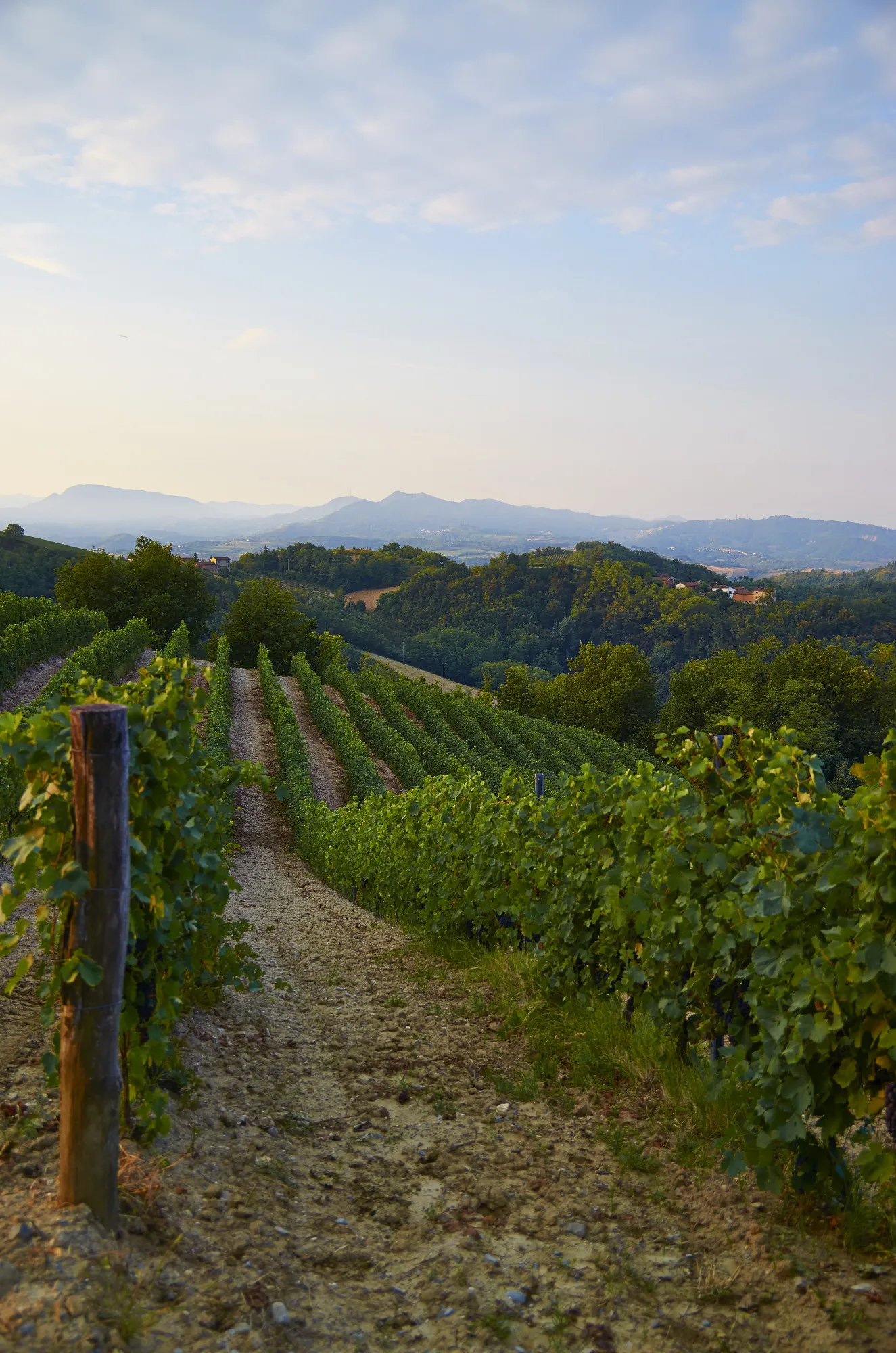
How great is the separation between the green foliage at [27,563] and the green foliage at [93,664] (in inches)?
1115

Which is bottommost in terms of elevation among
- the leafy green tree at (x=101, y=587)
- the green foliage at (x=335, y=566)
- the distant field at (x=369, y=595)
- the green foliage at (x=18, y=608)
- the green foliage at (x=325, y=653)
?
the green foliage at (x=325, y=653)

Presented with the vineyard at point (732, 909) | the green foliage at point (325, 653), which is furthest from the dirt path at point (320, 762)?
the vineyard at point (732, 909)

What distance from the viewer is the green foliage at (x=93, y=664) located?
10.6m

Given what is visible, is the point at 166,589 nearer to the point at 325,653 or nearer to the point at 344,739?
the point at 325,653

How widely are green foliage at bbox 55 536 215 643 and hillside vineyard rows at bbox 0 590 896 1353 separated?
128ft

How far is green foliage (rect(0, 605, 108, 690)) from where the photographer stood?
22359 mm

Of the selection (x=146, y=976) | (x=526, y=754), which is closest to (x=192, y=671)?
(x=146, y=976)

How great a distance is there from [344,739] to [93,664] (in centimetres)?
793

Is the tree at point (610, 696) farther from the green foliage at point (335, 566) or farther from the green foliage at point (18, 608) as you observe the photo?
the green foliage at point (335, 566)

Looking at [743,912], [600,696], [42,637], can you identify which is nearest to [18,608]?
[42,637]

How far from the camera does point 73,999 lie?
2.88 metres

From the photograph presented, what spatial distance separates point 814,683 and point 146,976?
54.9m

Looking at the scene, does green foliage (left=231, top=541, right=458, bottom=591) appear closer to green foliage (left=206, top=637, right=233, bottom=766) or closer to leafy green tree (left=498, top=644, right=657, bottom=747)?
leafy green tree (left=498, top=644, right=657, bottom=747)

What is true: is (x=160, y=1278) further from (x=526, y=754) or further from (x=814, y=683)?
(x=814, y=683)
